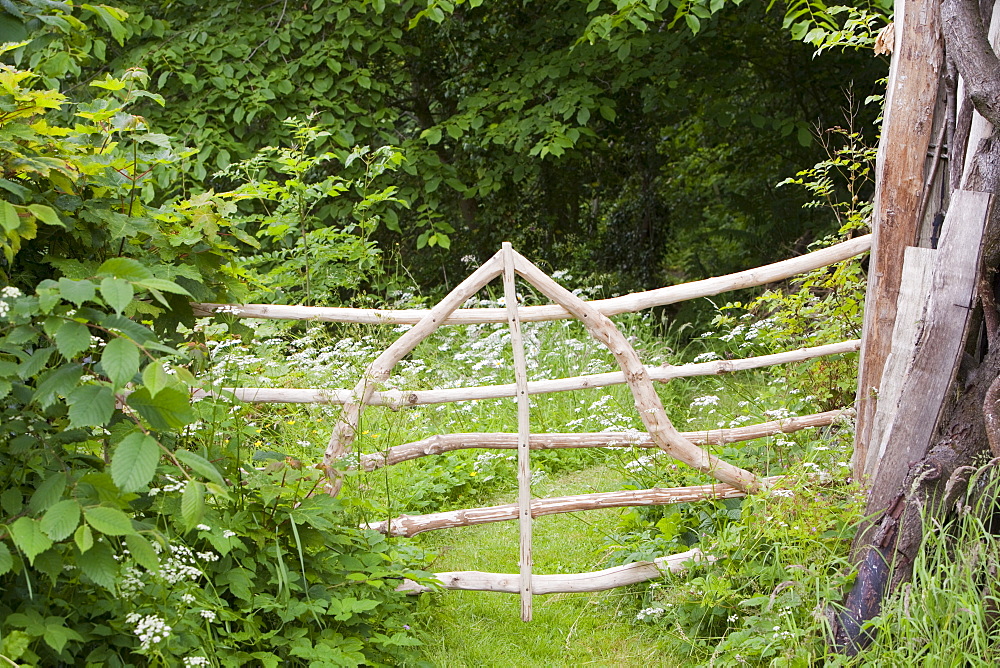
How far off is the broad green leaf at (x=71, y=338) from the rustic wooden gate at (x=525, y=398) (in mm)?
1111

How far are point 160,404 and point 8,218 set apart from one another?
52cm

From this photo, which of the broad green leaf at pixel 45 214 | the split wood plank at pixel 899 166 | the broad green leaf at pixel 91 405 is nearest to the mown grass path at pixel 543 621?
the split wood plank at pixel 899 166

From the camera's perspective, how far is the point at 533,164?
23.0 ft

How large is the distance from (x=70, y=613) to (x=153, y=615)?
198 mm

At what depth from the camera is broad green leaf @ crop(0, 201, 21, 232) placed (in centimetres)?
175

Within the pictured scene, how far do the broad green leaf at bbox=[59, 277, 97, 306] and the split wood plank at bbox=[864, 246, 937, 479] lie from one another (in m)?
2.27

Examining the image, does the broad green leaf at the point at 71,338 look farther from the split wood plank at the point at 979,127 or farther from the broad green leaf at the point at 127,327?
the split wood plank at the point at 979,127

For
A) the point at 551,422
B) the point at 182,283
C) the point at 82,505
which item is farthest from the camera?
the point at 551,422

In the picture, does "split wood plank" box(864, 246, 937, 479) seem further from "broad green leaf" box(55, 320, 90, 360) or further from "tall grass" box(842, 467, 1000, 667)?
"broad green leaf" box(55, 320, 90, 360)

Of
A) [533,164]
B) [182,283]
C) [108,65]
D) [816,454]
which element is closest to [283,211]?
[533,164]

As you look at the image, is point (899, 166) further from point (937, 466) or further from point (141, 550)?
point (141, 550)

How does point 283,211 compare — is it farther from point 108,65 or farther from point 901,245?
point 901,245

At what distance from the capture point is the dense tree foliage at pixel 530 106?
20.7ft

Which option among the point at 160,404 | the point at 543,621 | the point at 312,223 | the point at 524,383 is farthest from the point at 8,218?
the point at 312,223
